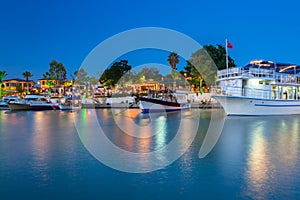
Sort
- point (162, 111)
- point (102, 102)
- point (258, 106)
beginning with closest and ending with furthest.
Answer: point (258, 106), point (162, 111), point (102, 102)

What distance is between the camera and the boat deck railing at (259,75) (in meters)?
31.5

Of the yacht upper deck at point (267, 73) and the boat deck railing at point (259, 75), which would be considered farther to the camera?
the yacht upper deck at point (267, 73)

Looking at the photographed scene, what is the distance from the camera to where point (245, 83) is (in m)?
31.8

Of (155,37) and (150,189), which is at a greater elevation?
(155,37)

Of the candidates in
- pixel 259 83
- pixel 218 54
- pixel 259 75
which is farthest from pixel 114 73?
pixel 259 83

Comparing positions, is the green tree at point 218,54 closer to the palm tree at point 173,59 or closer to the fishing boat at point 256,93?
the palm tree at point 173,59

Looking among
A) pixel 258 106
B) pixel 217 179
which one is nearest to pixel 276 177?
pixel 217 179

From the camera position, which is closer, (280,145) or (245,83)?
(280,145)

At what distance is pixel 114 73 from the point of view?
80.4 m

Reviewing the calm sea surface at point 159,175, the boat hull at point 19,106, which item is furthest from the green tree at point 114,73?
the calm sea surface at point 159,175

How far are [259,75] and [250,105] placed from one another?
4.00 meters

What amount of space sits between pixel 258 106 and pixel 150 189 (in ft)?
86.8

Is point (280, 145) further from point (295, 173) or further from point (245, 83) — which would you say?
point (245, 83)

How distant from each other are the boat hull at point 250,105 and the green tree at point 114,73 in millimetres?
51546
